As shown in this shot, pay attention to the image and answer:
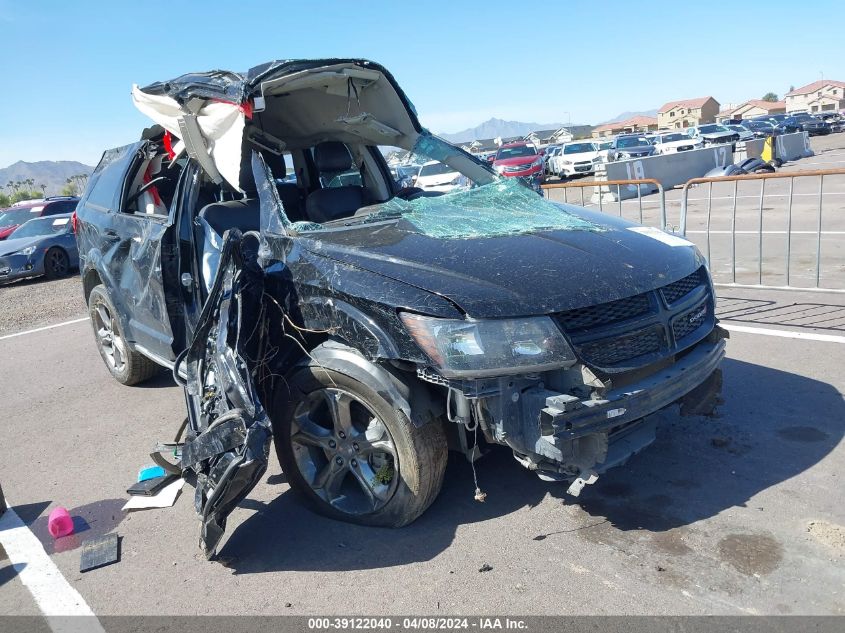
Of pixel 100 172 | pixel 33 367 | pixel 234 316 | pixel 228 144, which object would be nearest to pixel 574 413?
pixel 234 316

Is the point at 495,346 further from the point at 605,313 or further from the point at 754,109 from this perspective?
the point at 754,109

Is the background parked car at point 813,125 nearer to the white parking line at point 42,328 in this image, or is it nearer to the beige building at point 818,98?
the white parking line at point 42,328

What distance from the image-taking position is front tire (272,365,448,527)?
3.41 m

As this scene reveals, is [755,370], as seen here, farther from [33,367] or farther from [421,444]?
[33,367]

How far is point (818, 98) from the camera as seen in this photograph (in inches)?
4476

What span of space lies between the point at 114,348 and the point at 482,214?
386 centimetres

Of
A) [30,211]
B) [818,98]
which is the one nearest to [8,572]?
[30,211]

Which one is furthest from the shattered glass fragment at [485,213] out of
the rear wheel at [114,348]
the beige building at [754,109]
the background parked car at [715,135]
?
the beige building at [754,109]

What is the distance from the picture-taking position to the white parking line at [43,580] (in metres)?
3.21

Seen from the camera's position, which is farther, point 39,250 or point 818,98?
point 818,98

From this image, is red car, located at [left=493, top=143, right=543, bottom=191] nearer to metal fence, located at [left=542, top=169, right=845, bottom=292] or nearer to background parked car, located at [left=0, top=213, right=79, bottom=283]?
metal fence, located at [left=542, top=169, right=845, bottom=292]

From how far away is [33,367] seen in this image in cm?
775

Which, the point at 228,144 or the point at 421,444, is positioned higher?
the point at 228,144

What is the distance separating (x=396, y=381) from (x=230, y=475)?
0.86 metres
